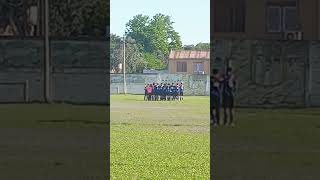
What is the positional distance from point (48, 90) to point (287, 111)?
598cm

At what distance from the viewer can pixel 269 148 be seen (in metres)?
8.16

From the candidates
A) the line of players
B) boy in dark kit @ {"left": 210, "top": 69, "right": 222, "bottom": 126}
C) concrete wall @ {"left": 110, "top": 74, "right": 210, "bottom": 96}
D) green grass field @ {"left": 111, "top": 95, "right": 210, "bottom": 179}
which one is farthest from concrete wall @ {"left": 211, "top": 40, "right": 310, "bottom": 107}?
concrete wall @ {"left": 110, "top": 74, "right": 210, "bottom": 96}

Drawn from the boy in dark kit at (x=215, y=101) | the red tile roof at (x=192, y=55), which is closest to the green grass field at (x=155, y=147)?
the boy in dark kit at (x=215, y=101)

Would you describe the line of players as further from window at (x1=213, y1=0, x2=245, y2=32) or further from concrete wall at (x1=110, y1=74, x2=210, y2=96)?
window at (x1=213, y1=0, x2=245, y2=32)

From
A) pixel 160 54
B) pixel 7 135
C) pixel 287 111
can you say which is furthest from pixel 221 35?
pixel 160 54

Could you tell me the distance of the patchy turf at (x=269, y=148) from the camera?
6.02 meters

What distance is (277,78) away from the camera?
1664 centimetres

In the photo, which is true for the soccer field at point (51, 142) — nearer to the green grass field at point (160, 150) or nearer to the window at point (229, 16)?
the green grass field at point (160, 150)

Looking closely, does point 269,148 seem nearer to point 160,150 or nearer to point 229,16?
point 160,150

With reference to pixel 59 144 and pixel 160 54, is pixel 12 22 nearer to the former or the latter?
pixel 59 144

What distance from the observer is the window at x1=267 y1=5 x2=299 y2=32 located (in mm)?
17484

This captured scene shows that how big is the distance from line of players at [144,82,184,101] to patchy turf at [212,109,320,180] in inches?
412

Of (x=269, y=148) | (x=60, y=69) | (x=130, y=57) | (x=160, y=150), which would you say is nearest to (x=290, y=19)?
(x=60, y=69)

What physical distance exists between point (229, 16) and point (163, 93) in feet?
25.2
